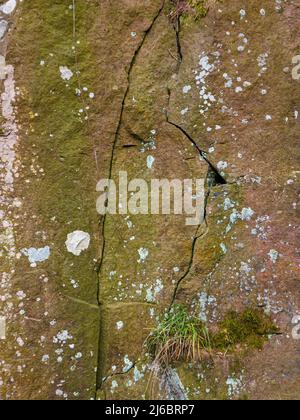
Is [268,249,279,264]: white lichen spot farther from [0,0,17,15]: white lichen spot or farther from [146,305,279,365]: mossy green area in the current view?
[0,0,17,15]: white lichen spot

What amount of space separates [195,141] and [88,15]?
39.3 inches

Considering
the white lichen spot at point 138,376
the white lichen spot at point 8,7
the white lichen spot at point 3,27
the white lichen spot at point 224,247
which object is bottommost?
the white lichen spot at point 138,376

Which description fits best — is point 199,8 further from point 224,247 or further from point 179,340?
point 179,340

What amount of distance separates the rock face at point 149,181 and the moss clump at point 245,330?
5 cm

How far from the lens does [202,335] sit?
10.5 feet

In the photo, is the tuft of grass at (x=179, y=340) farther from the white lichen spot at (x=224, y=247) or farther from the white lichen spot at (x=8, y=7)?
the white lichen spot at (x=8, y=7)

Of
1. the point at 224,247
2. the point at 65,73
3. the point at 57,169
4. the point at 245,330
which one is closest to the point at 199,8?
the point at 65,73

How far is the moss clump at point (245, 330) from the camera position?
3.18m

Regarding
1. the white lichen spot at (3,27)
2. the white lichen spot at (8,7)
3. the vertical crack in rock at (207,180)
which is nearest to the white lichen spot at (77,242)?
the vertical crack in rock at (207,180)

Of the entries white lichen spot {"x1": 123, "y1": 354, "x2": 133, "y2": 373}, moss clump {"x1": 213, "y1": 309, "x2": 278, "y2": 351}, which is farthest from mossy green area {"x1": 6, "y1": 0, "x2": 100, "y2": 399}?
moss clump {"x1": 213, "y1": 309, "x2": 278, "y2": 351}

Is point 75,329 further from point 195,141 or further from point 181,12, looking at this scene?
point 181,12

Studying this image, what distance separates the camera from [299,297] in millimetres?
3186

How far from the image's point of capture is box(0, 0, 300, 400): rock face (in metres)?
3.11
